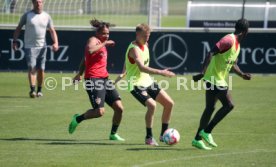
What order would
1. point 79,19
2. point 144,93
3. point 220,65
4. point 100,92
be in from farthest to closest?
point 79,19
point 100,92
point 144,93
point 220,65

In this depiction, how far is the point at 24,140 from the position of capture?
1400 centimetres

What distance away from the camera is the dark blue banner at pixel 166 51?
26438 mm

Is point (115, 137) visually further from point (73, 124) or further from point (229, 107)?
point (229, 107)

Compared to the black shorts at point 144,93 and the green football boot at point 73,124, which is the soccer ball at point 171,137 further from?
the green football boot at point 73,124

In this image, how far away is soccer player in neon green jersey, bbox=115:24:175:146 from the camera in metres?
13.5

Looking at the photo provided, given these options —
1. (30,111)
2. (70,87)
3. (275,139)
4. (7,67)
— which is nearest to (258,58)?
(70,87)

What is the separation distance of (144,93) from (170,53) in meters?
13.2

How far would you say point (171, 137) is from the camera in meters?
13.3

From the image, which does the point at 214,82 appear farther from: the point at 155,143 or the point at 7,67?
the point at 7,67

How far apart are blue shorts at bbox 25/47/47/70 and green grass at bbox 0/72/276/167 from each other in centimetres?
86

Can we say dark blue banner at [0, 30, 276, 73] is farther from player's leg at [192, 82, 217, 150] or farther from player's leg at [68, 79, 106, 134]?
player's leg at [192, 82, 217, 150]

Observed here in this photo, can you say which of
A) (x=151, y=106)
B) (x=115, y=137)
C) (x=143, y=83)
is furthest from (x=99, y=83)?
(x=151, y=106)

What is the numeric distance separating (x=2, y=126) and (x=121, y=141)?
115 inches

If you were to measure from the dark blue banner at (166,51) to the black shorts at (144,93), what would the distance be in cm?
1292
